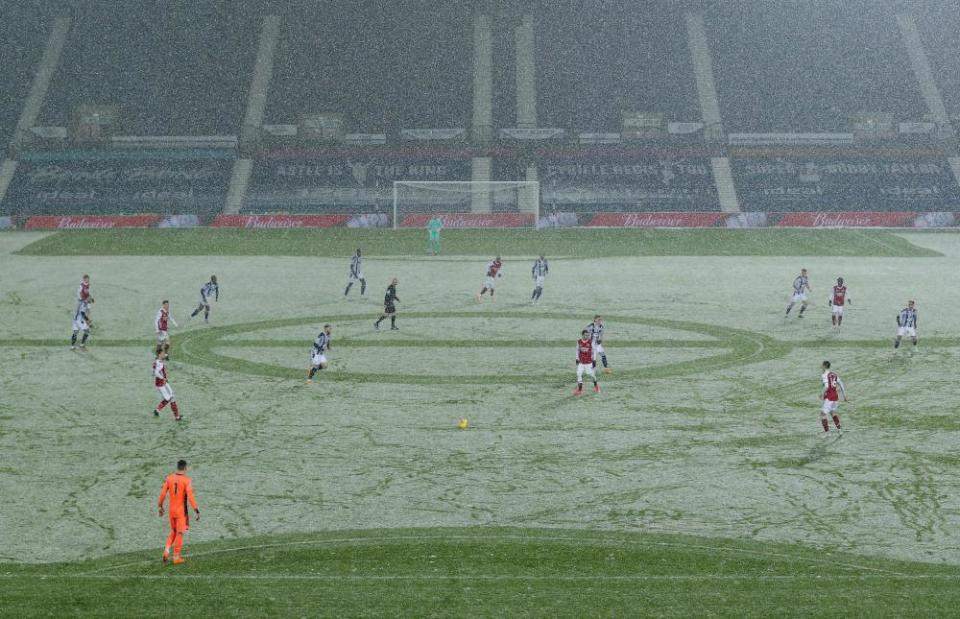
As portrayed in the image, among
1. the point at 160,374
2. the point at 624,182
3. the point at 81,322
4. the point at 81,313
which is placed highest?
the point at 624,182

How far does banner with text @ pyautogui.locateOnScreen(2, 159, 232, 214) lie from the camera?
82000mm

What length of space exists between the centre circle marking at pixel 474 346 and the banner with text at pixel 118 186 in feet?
156

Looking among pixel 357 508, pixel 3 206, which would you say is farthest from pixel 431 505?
pixel 3 206

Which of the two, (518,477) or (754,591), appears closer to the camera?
(754,591)

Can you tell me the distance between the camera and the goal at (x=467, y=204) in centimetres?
7481

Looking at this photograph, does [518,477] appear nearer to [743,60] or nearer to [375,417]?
[375,417]

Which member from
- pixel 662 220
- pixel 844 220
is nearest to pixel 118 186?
pixel 662 220

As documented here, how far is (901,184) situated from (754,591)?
7622 centimetres

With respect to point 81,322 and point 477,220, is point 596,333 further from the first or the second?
point 477,220

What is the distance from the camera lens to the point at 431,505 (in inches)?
718

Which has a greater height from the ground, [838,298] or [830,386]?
[838,298]

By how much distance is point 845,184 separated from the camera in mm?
84062

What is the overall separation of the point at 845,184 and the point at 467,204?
100 feet

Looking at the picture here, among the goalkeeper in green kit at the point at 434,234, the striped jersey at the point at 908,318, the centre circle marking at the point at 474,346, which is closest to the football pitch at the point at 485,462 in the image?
the centre circle marking at the point at 474,346
